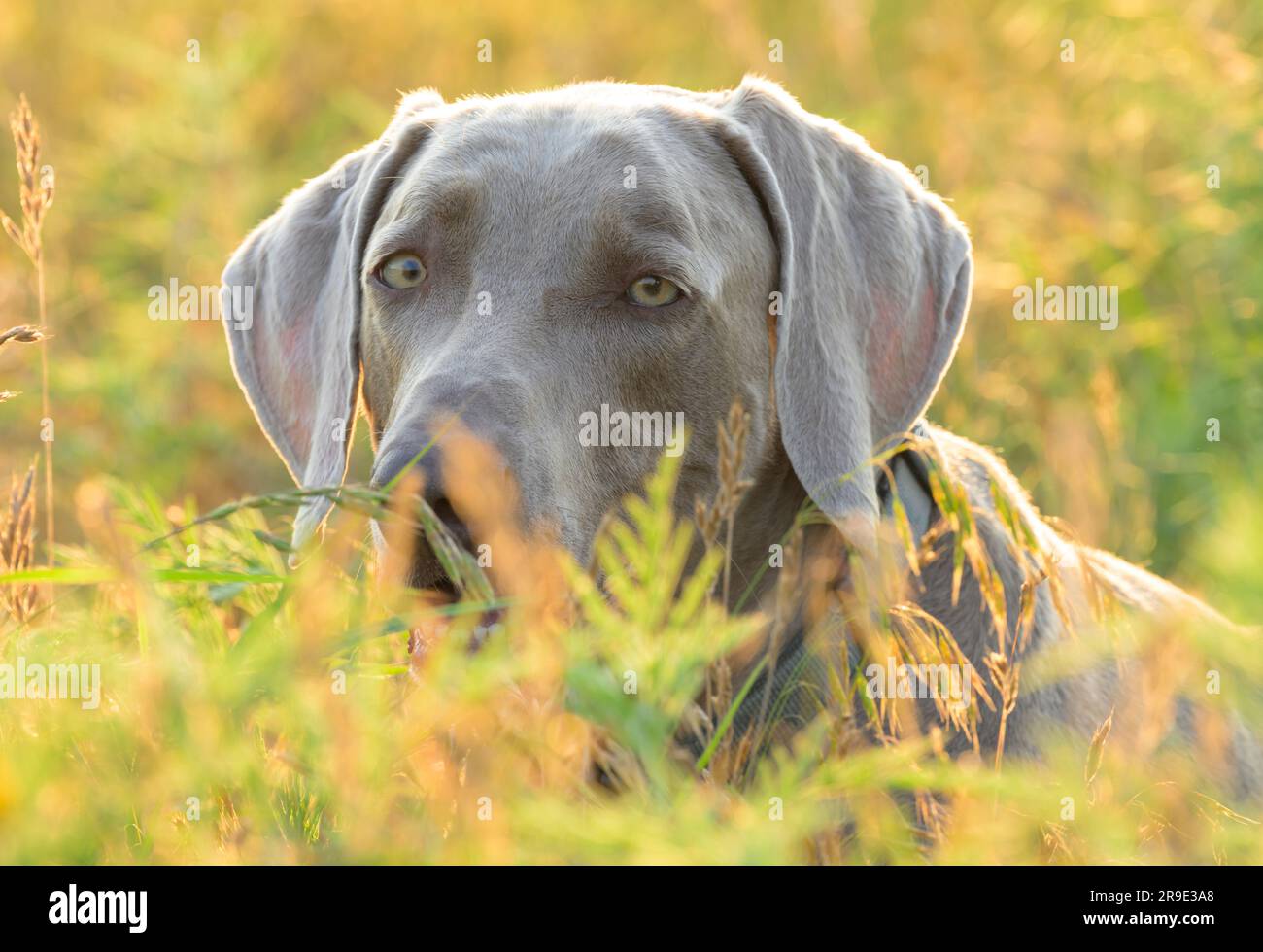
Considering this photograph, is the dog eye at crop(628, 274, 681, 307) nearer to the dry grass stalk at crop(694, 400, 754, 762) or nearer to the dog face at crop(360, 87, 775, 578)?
the dog face at crop(360, 87, 775, 578)

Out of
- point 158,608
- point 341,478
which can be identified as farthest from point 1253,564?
point 341,478

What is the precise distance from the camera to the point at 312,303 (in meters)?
3.72

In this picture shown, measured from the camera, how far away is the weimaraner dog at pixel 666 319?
3.01 meters

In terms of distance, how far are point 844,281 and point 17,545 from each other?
67.5 inches

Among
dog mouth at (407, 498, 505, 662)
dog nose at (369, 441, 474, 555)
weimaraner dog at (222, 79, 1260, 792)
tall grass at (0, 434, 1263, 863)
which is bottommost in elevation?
tall grass at (0, 434, 1263, 863)

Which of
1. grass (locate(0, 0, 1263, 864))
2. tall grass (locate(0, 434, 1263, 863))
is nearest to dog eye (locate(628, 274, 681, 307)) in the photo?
grass (locate(0, 0, 1263, 864))

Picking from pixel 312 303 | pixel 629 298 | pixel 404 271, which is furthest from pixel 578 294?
pixel 312 303

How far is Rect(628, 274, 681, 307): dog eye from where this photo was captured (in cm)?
312

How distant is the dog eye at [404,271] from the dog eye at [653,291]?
457mm

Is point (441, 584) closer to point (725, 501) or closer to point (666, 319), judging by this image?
point (725, 501)

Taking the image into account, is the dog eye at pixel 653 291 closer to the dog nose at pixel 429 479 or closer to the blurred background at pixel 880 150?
the dog nose at pixel 429 479

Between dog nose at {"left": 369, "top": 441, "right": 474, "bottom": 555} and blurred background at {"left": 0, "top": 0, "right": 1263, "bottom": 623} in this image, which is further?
blurred background at {"left": 0, "top": 0, "right": 1263, "bottom": 623}

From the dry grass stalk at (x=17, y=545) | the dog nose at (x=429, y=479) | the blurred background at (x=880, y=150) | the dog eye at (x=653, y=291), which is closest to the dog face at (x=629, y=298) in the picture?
the dog eye at (x=653, y=291)
